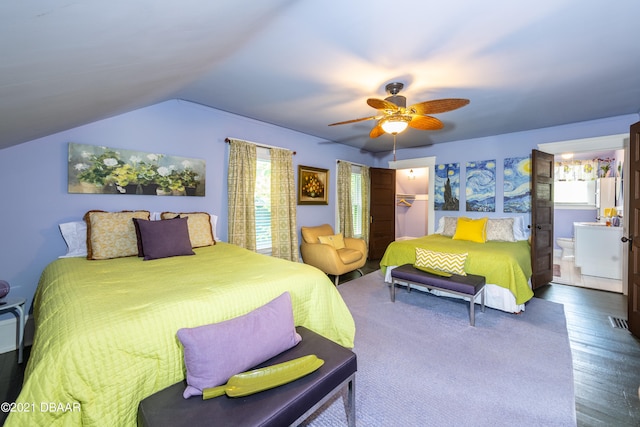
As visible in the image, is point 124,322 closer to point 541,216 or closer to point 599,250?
point 541,216

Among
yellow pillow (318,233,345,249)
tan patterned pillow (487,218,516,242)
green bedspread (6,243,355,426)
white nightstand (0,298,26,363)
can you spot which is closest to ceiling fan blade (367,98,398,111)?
green bedspread (6,243,355,426)

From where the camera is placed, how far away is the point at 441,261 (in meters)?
3.25

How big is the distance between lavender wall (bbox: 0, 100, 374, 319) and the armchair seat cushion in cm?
187

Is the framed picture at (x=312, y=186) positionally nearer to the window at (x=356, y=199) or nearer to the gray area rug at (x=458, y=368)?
the window at (x=356, y=199)

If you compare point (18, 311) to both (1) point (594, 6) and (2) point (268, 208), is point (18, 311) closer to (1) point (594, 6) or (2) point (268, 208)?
(2) point (268, 208)

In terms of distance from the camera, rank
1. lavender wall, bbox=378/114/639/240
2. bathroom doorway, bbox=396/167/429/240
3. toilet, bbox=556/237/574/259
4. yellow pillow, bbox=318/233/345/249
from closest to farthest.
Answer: lavender wall, bbox=378/114/639/240
yellow pillow, bbox=318/233/345/249
toilet, bbox=556/237/574/259
bathroom doorway, bbox=396/167/429/240

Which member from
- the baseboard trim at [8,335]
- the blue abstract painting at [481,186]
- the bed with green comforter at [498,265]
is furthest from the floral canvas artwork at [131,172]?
the blue abstract painting at [481,186]

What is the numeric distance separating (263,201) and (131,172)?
1.75 meters

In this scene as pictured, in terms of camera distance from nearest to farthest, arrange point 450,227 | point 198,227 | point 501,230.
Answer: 1. point 198,227
2. point 501,230
3. point 450,227

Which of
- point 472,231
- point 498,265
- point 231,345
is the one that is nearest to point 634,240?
point 498,265

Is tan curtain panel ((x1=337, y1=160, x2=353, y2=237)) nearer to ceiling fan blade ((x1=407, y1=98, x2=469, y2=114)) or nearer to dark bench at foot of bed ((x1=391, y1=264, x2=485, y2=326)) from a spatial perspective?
A: dark bench at foot of bed ((x1=391, y1=264, x2=485, y2=326))

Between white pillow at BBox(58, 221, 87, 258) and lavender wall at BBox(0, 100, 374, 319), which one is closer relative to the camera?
lavender wall at BBox(0, 100, 374, 319)

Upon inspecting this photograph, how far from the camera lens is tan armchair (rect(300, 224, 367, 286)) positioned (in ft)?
13.1

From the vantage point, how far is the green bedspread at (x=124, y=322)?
102 cm
